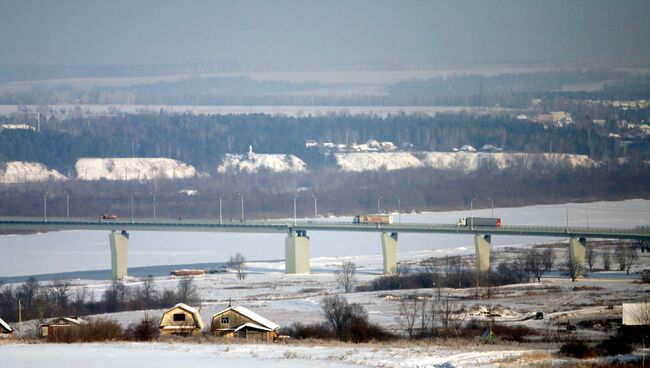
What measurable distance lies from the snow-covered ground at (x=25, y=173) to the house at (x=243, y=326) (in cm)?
10878

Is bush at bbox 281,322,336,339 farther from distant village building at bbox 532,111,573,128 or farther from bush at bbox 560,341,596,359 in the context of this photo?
distant village building at bbox 532,111,573,128

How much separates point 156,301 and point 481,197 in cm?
7673

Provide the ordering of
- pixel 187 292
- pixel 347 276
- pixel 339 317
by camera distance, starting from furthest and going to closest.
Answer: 1. pixel 347 276
2. pixel 187 292
3. pixel 339 317

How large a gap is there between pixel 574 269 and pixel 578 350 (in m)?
32.1

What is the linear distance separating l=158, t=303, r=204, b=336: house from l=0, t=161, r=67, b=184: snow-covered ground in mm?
107594

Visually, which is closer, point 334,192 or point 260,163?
point 334,192

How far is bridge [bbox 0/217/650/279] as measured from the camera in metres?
72.6

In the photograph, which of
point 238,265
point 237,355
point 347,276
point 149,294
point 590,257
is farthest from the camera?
point 238,265

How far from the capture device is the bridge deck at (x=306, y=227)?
244 ft

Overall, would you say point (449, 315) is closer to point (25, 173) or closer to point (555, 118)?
point (25, 173)

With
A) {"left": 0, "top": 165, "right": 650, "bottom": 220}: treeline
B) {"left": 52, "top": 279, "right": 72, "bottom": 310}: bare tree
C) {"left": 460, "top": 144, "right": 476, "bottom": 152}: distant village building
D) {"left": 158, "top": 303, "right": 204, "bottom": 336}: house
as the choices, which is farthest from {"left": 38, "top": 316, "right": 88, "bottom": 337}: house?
{"left": 460, "top": 144, "right": 476, "bottom": 152}: distant village building

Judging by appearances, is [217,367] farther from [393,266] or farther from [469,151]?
[469,151]

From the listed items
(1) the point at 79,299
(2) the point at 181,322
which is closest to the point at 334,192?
(1) the point at 79,299

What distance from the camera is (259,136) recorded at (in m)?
180
